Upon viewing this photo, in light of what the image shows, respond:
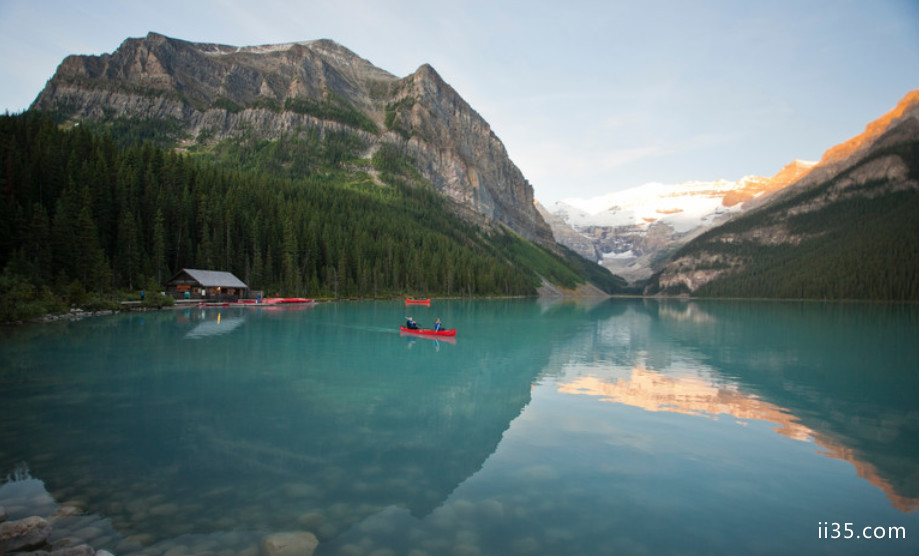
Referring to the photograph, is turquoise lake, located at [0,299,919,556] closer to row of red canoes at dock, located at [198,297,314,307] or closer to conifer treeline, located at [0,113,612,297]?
conifer treeline, located at [0,113,612,297]

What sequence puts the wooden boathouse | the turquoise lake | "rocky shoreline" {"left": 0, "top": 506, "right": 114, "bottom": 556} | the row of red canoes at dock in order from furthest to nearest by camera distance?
1. the row of red canoes at dock
2. the wooden boathouse
3. the turquoise lake
4. "rocky shoreline" {"left": 0, "top": 506, "right": 114, "bottom": 556}

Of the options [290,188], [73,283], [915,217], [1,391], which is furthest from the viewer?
[915,217]

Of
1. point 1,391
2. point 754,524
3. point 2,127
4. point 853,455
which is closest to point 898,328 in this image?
point 853,455

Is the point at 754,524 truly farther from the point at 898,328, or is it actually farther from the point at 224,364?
the point at 898,328

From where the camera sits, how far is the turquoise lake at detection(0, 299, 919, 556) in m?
11.7

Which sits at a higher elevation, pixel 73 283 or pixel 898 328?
pixel 73 283

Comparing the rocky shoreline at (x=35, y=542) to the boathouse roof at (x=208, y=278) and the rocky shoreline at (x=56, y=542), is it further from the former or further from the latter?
the boathouse roof at (x=208, y=278)

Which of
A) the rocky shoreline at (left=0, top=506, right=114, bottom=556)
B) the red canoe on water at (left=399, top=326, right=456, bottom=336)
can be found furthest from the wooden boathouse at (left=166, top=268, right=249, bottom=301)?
the rocky shoreline at (left=0, top=506, right=114, bottom=556)

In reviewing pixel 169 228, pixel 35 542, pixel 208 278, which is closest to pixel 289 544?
pixel 35 542

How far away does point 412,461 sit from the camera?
16.5 m

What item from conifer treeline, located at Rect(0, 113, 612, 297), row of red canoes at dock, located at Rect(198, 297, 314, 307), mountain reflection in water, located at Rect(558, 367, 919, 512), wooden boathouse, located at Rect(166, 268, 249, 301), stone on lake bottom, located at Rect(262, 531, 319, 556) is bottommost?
mountain reflection in water, located at Rect(558, 367, 919, 512)

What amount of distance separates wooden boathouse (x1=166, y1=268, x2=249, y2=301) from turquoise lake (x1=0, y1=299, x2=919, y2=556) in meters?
51.0

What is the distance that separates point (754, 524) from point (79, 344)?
155 ft

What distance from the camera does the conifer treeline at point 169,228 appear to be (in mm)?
67125
